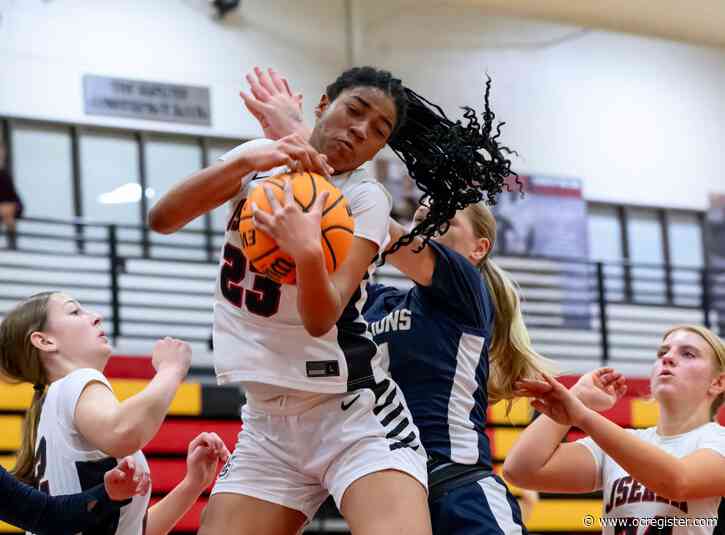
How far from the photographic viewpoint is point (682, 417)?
3945mm

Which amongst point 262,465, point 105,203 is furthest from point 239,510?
point 105,203

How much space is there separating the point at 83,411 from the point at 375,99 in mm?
1133

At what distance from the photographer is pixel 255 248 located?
8.98 feet

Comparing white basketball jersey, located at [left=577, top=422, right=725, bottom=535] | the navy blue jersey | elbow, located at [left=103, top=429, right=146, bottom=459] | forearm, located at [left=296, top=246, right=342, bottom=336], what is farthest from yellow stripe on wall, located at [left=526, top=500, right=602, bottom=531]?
forearm, located at [left=296, top=246, right=342, bottom=336]

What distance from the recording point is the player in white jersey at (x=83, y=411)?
3195 mm

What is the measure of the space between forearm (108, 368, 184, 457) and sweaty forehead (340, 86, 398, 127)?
891 mm

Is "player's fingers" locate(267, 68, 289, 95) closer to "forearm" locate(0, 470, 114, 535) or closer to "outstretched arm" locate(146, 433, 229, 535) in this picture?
"outstretched arm" locate(146, 433, 229, 535)

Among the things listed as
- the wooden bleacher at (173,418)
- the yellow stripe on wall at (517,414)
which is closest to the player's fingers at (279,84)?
the wooden bleacher at (173,418)

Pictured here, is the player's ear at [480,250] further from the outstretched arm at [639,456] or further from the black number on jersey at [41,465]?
the black number on jersey at [41,465]

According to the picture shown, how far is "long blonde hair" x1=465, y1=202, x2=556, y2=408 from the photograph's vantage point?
3.92 m

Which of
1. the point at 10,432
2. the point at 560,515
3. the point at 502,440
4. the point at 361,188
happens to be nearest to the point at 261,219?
the point at 361,188

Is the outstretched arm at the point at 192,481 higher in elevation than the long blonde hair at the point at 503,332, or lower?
lower

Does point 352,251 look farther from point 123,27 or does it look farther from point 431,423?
point 123,27

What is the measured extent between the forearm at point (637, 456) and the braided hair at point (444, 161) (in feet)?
2.29
